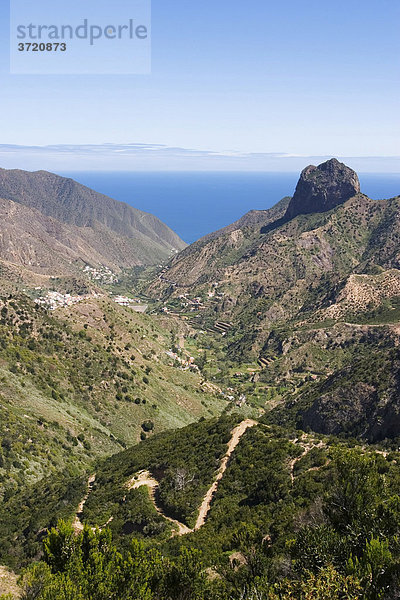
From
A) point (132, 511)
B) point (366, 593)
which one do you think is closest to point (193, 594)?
point (366, 593)

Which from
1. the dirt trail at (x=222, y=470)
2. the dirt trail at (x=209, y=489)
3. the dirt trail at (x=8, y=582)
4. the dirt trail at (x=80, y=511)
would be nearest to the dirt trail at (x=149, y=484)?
the dirt trail at (x=209, y=489)

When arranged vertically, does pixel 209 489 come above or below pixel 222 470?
below

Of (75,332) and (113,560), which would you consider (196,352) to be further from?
(113,560)

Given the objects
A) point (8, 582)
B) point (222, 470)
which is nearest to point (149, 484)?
point (222, 470)

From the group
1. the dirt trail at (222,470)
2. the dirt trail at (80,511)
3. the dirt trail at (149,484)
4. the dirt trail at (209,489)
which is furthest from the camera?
the dirt trail at (80,511)

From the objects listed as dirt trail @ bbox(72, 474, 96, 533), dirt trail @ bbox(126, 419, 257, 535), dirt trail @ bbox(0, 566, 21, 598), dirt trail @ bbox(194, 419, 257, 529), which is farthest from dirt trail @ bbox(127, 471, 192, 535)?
dirt trail @ bbox(0, 566, 21, 598)

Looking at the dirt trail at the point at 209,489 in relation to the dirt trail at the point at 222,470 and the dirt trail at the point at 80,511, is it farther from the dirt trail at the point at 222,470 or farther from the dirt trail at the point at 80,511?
the dirt trail at the point at 80,511

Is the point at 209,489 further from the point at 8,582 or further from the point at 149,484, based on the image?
the point at 8,582

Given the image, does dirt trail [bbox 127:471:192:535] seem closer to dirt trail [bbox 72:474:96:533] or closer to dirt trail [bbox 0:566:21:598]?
dirt trail [bbox 72:474:96:533]
